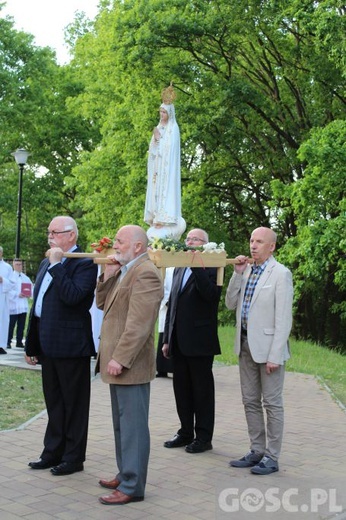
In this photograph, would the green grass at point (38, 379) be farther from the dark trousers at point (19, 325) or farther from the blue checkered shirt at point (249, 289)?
the dark trousers at point (19, 325)

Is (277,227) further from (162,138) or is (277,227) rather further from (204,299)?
(204,299)

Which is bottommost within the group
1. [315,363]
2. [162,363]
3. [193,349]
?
[315,363]

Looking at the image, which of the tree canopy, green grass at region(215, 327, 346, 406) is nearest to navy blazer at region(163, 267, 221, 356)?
green grass at region(215, 327, 346, 406)

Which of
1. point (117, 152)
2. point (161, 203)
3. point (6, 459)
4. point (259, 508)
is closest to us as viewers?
point (259, 508)

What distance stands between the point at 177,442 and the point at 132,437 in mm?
1861

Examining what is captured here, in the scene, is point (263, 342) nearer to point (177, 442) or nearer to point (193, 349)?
point (193, 349)


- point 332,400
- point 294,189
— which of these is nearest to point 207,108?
point 294,189

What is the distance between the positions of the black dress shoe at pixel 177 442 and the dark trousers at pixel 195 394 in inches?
1.4

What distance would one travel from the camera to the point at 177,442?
23.5ft

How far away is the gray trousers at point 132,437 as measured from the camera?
538 centimetres

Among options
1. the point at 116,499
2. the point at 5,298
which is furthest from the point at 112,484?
the point at 5,298

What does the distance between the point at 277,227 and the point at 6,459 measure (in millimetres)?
22237

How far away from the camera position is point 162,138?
11.9m

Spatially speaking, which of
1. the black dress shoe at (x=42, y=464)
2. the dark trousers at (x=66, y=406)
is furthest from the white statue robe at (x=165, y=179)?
the black dress shoe at (x=42, y=464)
